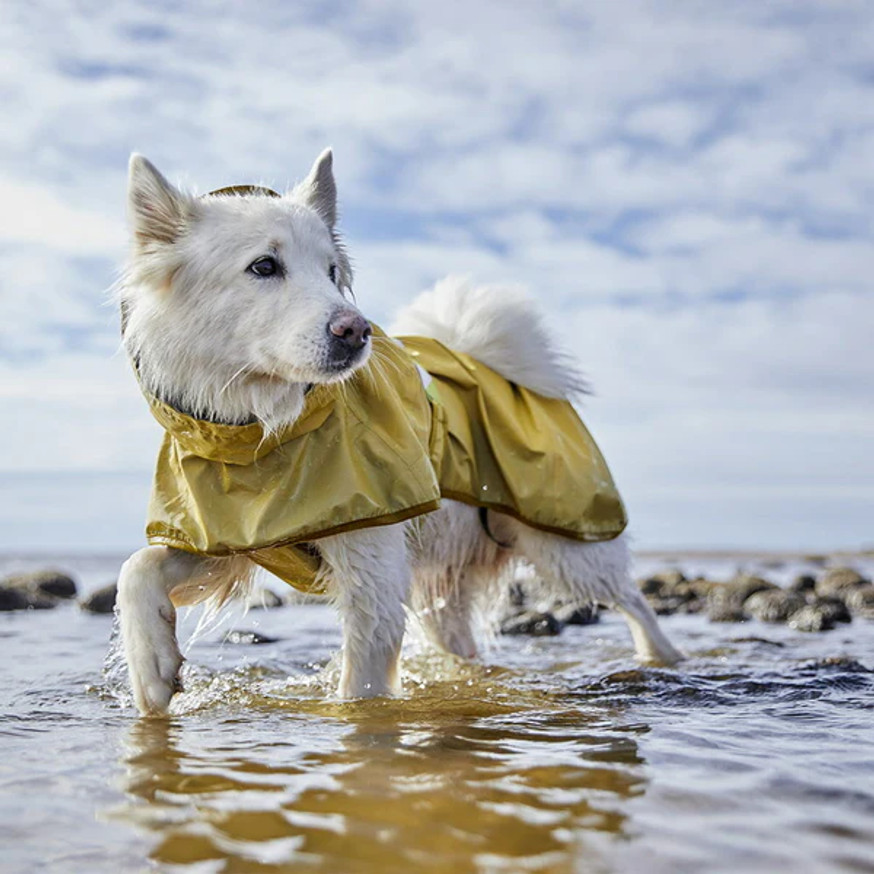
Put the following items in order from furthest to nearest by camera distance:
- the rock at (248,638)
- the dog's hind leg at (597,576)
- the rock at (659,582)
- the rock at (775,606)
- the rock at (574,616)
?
the rock at (659,582)
the rock at (574,616)
the rock at (775,606)
the rock at (248,638)
the dog's hind leg at (597,576)

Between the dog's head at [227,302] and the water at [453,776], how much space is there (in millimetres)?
1305

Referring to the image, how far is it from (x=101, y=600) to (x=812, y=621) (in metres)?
6.27

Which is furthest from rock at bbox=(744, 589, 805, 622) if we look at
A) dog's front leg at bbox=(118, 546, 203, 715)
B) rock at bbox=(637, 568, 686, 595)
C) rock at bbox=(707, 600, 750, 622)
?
dog's front leg at bbox=(118, 546, 203, 715)

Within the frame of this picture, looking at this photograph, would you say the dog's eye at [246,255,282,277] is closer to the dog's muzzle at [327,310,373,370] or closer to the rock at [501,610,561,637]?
the dog's muzzle at [327,310,373,370]

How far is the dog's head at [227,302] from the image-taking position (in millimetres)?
3859

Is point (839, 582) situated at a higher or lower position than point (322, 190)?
lower

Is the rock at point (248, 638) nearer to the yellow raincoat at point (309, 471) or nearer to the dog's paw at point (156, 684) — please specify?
the yellow raincoat at point (309, 471)

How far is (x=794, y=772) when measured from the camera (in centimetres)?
285

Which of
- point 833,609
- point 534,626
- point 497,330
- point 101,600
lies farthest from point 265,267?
point 101,600

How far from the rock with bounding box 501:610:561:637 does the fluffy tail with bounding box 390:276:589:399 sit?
8.29ft

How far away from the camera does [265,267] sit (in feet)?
13.1

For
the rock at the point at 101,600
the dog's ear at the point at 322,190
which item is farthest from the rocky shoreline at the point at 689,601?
the dog's ear at the point at 322,190

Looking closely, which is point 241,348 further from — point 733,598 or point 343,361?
point 733,598

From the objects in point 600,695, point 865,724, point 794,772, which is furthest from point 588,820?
point 600,695
